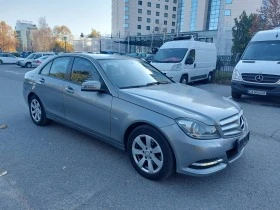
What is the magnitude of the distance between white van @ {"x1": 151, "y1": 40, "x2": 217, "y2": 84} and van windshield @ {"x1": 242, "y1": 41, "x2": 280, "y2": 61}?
2834 mm

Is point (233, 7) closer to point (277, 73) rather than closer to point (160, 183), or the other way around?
point (277, 73)

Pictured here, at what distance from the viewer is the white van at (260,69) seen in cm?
708


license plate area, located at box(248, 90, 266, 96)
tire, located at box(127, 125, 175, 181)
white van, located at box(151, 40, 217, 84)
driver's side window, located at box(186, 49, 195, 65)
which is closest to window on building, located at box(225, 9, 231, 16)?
A: white van, located at box(151, 40, 217, 84)

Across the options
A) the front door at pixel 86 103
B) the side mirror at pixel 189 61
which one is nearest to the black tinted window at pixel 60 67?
the front door at pixel 86 103

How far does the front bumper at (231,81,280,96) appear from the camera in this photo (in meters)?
7.04

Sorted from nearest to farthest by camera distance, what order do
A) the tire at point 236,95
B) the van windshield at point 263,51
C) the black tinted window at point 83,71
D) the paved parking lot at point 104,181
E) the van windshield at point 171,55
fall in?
the paved parking lot at point 104,181, the black tinted window at point 83,71, the van windshield at point 263,51, the tire at point 236,95, the van windshield at point 171,55

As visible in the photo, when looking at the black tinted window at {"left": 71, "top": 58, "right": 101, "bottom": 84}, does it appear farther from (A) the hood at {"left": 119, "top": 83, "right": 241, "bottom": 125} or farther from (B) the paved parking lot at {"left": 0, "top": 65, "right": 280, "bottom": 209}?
(B) the paved parking lot at {"left": 0, "top": 65, "right": 280, "bottom": 209}

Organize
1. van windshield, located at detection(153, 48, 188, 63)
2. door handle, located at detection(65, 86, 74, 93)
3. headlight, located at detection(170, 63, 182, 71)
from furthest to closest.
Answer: van windshield, located at detection(153, 48, 188, 63)
headlight, located at detection(170, 63, 182, 71)
door handle, located at detection(65, 86, 74, 93)

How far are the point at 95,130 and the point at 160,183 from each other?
133 cm

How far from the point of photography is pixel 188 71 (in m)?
10.8

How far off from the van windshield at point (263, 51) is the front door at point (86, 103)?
6.30 meters

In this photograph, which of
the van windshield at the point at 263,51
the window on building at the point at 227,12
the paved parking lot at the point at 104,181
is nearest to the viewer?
the paved parking lot at the point at 104,181

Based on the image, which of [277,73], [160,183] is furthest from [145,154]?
[277,73]

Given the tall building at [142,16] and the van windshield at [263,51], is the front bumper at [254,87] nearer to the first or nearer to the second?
the van windshield at [263,51]
